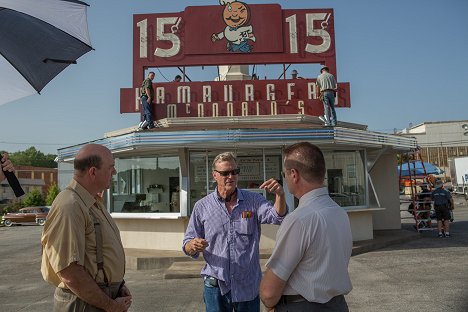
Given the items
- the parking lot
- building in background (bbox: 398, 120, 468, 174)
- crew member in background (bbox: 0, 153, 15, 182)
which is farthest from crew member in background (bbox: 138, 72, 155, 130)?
building in background (bbox: 398, 120, 468, 174)

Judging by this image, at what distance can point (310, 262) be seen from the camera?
240 centimetres

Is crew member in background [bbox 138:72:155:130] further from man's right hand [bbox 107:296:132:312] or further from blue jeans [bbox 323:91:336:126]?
man's right hand [bbox 107:296:132:312]

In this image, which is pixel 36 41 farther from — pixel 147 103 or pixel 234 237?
pixel 147 103

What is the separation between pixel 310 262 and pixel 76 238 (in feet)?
4.43

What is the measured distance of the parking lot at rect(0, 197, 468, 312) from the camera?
673cm

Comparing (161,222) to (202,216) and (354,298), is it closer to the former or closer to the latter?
(354,298)

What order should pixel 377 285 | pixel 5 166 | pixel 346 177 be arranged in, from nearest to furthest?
pixel 5 166
pixel 377 285
pixel 346 177

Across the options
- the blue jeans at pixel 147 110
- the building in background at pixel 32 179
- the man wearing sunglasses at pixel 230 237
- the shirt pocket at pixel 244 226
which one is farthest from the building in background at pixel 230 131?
the building in background at pixel 32 179

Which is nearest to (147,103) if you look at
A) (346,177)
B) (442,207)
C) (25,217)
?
(346,177)

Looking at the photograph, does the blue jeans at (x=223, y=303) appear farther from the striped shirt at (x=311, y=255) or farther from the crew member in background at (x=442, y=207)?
the crew member in background at (x=442, y=207)

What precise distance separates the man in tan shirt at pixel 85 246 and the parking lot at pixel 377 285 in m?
4.28

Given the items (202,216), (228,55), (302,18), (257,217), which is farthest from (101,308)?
(302,18)

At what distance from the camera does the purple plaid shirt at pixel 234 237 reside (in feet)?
11.8

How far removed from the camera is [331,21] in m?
15.4
